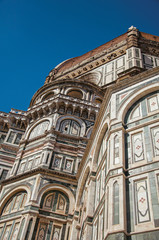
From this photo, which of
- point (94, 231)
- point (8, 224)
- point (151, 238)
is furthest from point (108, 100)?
point (8, 224)

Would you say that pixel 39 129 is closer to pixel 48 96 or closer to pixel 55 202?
pixel 48 96

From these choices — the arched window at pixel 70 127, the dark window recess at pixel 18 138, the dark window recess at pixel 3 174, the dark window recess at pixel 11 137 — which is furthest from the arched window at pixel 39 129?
the dark window recess at pixel 3 174

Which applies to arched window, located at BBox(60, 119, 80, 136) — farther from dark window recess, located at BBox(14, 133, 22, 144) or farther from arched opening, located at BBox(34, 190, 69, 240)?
arched opening, located at BBox(34, 190, 69, 240)

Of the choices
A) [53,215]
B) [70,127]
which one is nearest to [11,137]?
[70,127]

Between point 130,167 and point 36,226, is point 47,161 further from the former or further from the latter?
point 130,167

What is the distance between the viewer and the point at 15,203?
13.9m

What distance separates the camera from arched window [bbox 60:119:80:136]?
17.6 metres

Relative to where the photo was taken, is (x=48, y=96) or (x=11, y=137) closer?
(x=11, y=137)

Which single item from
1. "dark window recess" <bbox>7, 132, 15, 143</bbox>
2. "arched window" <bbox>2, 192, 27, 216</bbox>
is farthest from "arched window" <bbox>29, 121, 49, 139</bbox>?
"arched window" <bbox>2, 192, 27, 216</bbox>

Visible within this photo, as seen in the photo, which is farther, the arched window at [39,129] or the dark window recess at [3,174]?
the arched window at [39,129]

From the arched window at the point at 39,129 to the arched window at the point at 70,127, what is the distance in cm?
127

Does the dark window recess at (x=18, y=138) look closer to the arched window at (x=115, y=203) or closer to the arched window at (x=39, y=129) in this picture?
the arched window at (x=39, y=129)

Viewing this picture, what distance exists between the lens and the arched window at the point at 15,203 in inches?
529

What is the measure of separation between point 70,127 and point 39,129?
7.89ft
